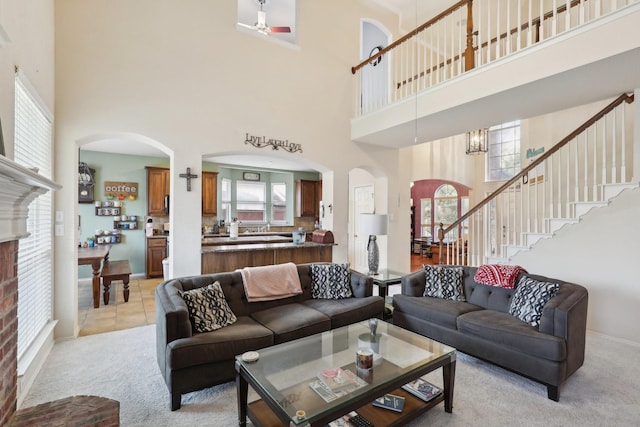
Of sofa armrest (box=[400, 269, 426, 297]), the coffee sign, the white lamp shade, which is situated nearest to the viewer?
sofa armrest (box=[400, 269, 426, 297])

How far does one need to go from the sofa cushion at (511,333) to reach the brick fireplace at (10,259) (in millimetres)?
3209

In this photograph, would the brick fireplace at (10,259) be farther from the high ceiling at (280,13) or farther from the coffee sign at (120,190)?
the coffee sign at (120,190)

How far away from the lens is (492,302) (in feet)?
10.7

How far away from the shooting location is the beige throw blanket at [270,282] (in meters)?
3.21

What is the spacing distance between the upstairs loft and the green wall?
509 centimetres

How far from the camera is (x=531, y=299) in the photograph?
2799 mm

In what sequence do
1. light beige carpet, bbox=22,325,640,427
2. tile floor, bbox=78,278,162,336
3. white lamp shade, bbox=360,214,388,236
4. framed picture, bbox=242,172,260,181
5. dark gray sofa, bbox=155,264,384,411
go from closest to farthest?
light beige carpet, bbox=22,325,640,427
dark gray sofa, bbox=155,264,384,411
tile floor, bbox=78,278,162,336
white lamp shade, bbox=360,214,388,236
framed picture, bbox=242,172,260,181

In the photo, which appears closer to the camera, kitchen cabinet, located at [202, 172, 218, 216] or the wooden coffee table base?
the wooden coffee table base

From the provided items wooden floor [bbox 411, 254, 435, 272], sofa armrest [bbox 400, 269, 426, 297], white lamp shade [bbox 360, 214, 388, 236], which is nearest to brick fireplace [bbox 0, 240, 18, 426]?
sofa armrest [bbox 400, 269, 426, 297]

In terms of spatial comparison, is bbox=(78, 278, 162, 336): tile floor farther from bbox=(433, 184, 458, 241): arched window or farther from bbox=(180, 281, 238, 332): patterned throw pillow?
bbox=(433, 184, 458, 241): arched window

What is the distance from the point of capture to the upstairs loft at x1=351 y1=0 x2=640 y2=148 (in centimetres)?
269

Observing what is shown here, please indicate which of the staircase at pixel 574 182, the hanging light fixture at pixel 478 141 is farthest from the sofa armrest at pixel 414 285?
the hanging light fixture at pixel 478 141

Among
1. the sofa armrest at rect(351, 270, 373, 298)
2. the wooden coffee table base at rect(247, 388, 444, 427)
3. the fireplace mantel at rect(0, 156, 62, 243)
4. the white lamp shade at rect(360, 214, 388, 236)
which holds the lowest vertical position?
the wooden coffee table base at rect(247, 388, 444, 427)

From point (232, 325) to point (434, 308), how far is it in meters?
1.96
